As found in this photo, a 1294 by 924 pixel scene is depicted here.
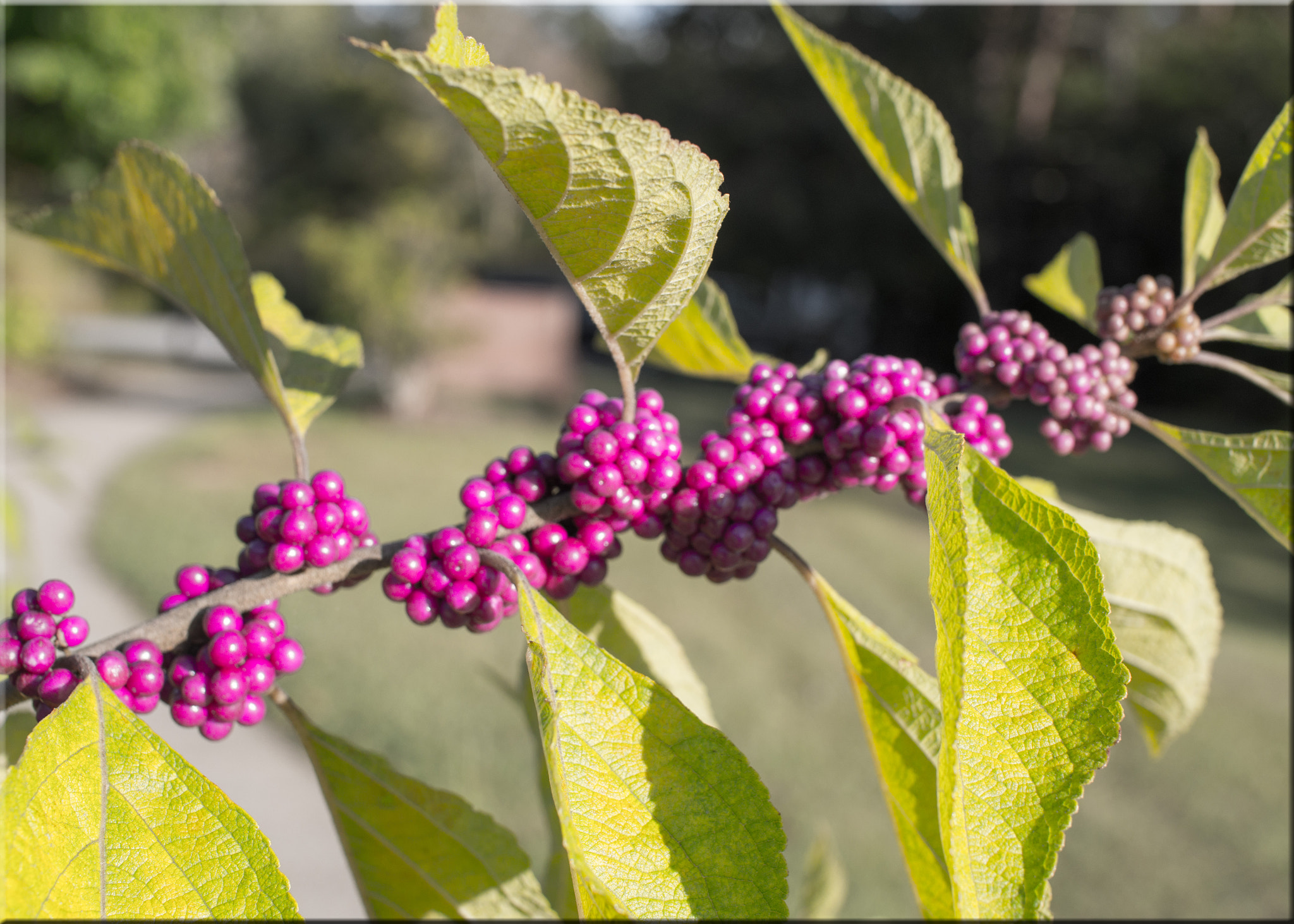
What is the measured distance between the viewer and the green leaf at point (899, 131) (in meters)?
0.78

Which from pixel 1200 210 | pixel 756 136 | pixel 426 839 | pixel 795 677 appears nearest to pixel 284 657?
pixel 426 839

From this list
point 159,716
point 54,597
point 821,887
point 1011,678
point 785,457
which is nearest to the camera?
point 1011,678

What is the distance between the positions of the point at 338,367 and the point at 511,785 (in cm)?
361

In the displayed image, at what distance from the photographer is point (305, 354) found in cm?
79

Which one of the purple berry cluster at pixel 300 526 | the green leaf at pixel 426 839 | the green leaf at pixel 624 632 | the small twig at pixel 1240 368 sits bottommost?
the green leaf at pixel 426 839

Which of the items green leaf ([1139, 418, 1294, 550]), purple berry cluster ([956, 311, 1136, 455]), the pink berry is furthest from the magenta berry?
green leaf ([1139, 418, 1294, 550])

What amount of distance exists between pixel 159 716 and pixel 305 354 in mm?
3604

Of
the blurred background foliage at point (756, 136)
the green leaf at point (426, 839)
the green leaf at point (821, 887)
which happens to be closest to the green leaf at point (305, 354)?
the green leaf at point (426, 839)

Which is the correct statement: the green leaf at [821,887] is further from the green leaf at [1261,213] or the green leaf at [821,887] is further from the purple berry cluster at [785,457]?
the green leaf at [1261,213]

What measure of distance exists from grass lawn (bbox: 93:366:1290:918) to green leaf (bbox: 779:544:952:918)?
0.49m

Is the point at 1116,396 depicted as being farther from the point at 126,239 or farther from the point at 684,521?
the point at 126,239

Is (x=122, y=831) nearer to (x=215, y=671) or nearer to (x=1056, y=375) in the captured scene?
(x=215, y=671)

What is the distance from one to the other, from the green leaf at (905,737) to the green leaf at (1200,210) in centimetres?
51

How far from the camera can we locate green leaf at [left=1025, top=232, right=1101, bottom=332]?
0.93 metres
